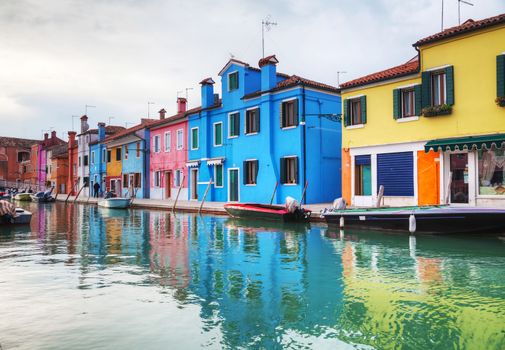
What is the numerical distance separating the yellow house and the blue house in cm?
293

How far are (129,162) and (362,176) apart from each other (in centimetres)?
2636

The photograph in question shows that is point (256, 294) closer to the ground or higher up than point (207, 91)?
closer to the ground

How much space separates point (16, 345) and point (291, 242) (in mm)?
8998

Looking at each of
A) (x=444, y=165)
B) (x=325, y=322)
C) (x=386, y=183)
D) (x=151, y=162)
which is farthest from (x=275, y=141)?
(x=325, y=322)

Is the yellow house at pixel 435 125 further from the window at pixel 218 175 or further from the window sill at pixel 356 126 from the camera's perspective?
Answer: the window at pixel 218 175

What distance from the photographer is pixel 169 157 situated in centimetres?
3506

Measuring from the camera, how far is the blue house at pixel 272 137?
23.5 m

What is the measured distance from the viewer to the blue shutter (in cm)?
1832

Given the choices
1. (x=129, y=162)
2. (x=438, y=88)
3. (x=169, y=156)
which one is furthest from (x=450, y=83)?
(x=129, y=162)

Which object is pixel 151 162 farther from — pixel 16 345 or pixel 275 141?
pixel 16 345

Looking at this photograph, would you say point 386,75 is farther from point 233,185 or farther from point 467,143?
point 233,185

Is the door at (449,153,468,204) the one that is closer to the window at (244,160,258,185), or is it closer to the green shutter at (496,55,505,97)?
the green shutter at (496,55,505,97)

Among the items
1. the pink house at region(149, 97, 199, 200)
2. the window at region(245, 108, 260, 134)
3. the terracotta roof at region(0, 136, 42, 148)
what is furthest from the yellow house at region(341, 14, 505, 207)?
the terracotta roof at region(0, 136, 42, 148)

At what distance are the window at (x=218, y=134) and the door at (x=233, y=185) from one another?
2251 millimetres
